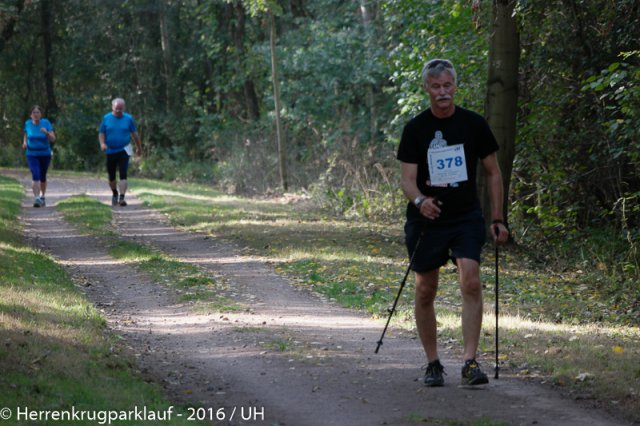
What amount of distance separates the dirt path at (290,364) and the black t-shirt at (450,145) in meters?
1.35

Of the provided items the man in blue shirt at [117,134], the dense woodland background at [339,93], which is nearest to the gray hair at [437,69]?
the dense woodland background at [339,93]

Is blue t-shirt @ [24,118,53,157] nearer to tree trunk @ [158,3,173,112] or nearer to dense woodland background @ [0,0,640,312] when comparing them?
dense woodland background @ [0,0,640,312]

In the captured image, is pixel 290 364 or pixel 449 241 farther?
pixel 290 364

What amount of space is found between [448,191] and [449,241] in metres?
0.36

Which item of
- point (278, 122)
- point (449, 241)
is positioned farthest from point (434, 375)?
point (278, 122)

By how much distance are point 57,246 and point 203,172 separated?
22.1 meters

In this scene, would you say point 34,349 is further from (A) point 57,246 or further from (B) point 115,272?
(A) point 57,246

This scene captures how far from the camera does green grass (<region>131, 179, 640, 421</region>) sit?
26.0 ft

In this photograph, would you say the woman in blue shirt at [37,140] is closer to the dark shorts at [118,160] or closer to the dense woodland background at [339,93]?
the dark shorts at [118,160]

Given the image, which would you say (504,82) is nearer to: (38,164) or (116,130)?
(116,130)

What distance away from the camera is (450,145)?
7.02 metres

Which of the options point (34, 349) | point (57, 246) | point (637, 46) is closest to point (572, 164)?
point (637, 46)

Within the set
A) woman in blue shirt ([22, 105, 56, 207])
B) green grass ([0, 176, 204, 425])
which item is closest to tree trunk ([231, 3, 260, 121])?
woman in blue shirt ([22, 105, 56, 207])

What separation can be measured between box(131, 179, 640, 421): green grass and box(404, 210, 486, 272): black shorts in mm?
1324
